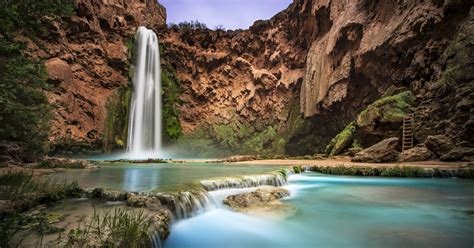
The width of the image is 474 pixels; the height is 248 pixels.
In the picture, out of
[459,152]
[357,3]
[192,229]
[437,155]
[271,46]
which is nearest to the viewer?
[192,229]

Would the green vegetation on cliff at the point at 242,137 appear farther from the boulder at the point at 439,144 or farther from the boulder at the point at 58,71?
the boulder at the point at 439,144

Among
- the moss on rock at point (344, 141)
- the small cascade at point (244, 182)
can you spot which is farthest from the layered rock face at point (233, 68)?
the small cascade at point (244, 182)

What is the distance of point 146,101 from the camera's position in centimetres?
3281

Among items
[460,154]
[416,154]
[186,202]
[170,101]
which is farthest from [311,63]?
[186,202]

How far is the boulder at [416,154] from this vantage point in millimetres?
15117

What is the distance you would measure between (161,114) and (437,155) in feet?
91.2

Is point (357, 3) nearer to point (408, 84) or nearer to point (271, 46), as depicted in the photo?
point (408, 84)

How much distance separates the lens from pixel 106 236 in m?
3.42

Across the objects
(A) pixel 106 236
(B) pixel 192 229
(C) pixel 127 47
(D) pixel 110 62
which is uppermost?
(C) pixel 127 47

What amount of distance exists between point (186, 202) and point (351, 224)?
354 cm

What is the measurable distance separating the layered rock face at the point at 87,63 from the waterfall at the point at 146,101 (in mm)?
1440

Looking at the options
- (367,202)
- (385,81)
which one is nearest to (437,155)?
(385,81)

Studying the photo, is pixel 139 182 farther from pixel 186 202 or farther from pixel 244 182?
pixel 244 182

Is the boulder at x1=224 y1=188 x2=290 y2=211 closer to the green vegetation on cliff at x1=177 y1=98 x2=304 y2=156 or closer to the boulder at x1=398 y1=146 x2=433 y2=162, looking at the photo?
the boulder at x1=398 y1=146 x2=433 y2=162
